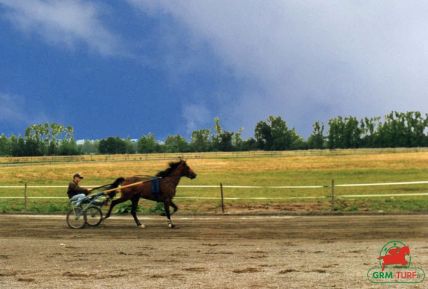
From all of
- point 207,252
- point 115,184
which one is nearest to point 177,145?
point 115,184

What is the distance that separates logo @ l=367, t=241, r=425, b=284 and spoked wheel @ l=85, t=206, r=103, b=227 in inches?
361

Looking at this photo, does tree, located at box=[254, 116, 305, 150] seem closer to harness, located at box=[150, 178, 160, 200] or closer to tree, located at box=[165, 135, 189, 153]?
tree, located at box=[165, 135, 189, 153]

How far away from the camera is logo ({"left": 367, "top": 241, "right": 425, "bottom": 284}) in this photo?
30.6 ft

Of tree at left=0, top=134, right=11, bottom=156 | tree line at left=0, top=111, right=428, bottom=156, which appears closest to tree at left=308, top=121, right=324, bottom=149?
tree line at left=0, top=111, right=428, bottom=156

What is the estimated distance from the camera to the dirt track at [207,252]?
9.47 m

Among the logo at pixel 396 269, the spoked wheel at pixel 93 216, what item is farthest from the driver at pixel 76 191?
the logo at pixel 396 269

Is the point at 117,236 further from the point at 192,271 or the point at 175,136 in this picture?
the point at 175,136

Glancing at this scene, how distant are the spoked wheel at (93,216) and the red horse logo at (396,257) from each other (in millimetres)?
9344

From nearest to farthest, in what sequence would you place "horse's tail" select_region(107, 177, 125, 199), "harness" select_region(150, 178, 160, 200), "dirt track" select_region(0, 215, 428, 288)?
"dirt track" select_region(0, 215, 428, 288), "harness" select_region(150, 178, 160, 200), "horse's tail" select_region(107, 177, 125, 199)

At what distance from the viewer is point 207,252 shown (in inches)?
493

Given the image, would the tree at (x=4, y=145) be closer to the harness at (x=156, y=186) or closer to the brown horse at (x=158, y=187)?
the brown horse at (x=158, y=187)

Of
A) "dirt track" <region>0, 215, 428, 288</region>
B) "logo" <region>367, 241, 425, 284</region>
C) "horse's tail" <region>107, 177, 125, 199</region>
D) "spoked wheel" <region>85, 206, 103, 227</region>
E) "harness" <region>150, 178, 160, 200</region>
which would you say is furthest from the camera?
"horse's tail" <region>107, 177, 125, 199</region>

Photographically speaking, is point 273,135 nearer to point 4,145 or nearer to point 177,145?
point 177,145

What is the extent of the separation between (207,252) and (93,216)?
6.50 m
